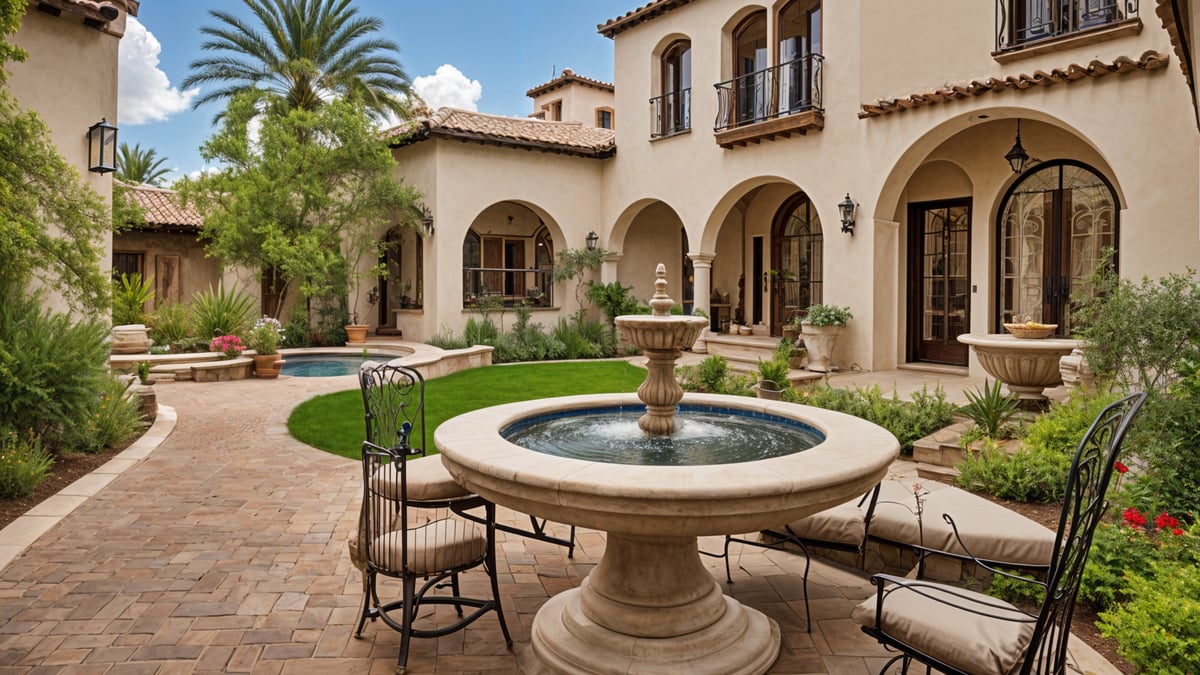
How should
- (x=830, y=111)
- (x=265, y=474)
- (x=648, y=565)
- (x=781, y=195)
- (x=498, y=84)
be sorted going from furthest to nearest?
(x=498, y=84) → (x=781, y=195) → (x=830, y=111) → (x=265, y=474) → (x=648, y=565)

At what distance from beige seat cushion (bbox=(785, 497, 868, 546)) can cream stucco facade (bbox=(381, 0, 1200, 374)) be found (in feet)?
23.0

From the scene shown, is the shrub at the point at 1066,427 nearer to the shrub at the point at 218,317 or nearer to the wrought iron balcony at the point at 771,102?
the wrought iron balcony at the point at 771,102

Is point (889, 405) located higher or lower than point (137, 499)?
higher

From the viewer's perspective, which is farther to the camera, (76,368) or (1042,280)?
(1042,280)

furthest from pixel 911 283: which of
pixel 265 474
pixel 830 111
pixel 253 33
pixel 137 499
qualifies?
pixel 253 33

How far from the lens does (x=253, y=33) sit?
17.4m

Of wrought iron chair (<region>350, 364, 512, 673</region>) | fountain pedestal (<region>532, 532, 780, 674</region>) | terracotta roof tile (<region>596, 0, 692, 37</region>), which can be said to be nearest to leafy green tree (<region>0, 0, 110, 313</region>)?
wrought iron chair (<region>350, 364, 512, 673</region>)

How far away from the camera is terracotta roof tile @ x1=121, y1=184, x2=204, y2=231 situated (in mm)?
19422

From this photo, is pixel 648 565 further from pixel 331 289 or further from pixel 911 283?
pixel 331 289

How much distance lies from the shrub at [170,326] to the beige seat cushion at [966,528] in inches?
578

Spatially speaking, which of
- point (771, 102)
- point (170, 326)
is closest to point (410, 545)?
point (771, 102)

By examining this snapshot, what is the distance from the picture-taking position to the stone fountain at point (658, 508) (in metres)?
2.77

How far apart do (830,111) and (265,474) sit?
1094 cm

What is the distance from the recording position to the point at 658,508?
8.98 feet
